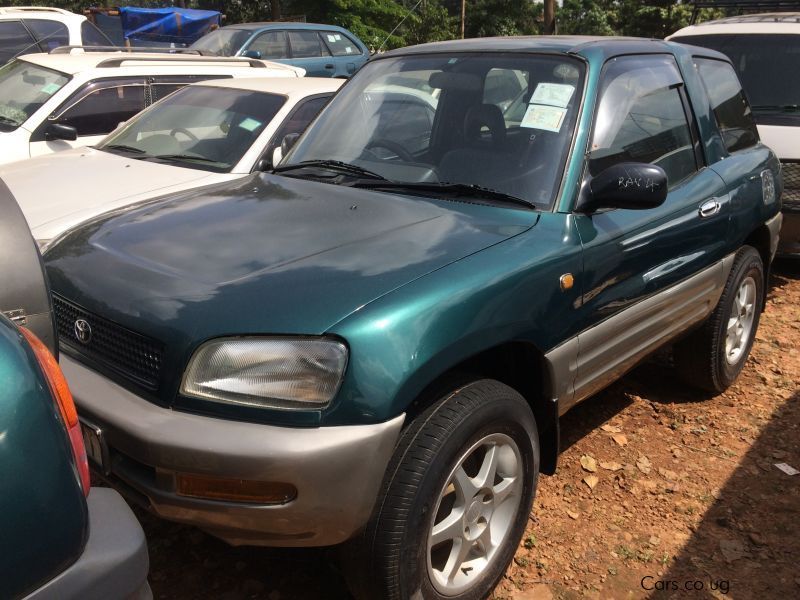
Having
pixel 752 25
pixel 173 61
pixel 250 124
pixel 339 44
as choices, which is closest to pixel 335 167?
pixel 250 124

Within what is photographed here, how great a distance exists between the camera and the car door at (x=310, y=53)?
12.1 metres

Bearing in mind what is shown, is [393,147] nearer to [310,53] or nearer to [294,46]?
[294,46]

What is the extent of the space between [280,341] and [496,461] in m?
0.88

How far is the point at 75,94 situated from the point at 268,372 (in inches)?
197

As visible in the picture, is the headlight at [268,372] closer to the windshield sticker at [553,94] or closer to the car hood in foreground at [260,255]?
the car hood in foreground at [260,255]

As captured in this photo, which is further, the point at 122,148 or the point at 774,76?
the point at 774,76

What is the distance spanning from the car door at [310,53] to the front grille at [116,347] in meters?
10.1

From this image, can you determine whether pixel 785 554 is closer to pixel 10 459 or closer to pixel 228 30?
pixel 10 459

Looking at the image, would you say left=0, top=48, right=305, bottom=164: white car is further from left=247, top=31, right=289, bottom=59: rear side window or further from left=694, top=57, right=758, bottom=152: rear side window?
left=247, top=31, right=289, bottom=59: rear side window

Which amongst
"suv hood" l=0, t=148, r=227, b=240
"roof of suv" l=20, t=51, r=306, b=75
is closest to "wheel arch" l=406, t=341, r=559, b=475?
"suv hood" l=0, t=148, r=227, b=240

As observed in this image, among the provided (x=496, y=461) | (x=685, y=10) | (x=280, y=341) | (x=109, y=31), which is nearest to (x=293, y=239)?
(x=280, y=341)

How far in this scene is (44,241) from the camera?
4.15 m

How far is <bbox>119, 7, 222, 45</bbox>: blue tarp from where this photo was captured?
52.2 ft

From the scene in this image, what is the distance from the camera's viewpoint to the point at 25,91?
644 cm
